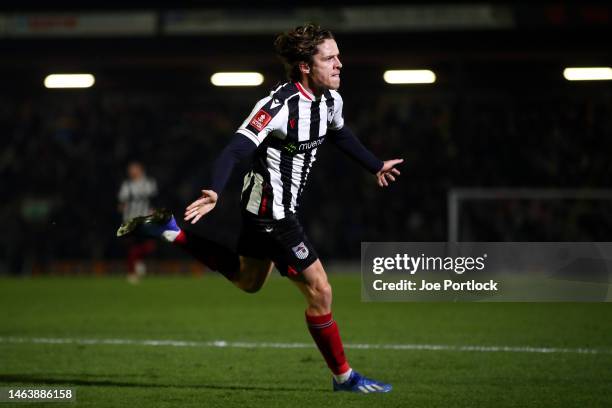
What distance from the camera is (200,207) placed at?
4.96 meters

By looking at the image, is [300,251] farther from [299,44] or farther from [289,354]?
[289,354]

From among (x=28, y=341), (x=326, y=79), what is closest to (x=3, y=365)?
(x=28, y=341)

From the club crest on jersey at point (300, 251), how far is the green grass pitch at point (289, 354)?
84cm

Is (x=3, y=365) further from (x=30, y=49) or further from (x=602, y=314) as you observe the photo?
(x=30, y=49)

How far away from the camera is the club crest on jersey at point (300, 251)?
574 cm

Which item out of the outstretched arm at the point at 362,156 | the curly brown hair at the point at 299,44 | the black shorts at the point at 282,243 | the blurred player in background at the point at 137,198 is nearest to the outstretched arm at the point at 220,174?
the black shorts at the point at 282,243

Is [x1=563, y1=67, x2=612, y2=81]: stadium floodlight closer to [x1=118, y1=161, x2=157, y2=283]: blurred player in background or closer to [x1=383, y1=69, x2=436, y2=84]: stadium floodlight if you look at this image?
[x1=383, y1=69, x2=436, y2=84]: stadium floodlight

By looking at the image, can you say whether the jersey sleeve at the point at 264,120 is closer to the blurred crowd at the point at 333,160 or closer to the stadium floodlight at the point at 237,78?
the blurred crowd at the point at 333,160

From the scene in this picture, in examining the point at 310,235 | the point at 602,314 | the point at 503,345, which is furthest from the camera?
the point at 310,235

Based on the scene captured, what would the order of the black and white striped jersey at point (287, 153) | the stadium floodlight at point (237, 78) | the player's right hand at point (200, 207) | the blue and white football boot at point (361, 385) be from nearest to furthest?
the player's right hand at point (200, 207), the black and white striped jersey at point (287, 153), the blue and white football boot at point (361, 385), the stadium floodlight at point (237, 78)

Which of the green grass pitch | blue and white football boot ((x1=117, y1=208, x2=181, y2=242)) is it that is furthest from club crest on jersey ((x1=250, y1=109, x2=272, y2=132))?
the green grass pitch

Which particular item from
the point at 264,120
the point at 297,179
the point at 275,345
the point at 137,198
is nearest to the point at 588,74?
the point at 137,198

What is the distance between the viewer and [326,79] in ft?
18.8

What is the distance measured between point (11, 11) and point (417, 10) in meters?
7.88
